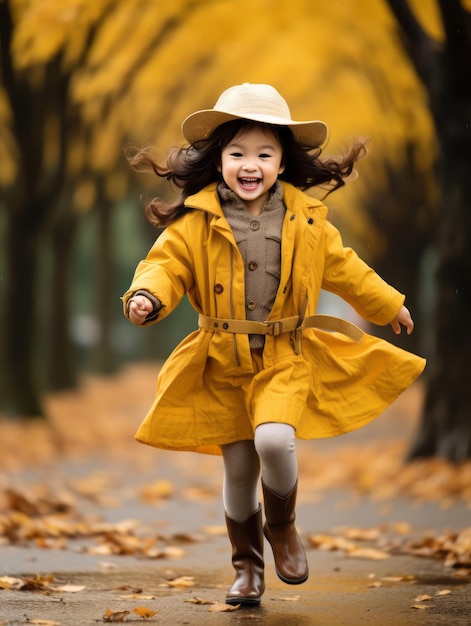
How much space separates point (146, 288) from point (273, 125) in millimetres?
904

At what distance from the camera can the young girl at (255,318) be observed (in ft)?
14.9

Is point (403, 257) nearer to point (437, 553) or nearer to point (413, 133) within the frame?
point (413, 133)

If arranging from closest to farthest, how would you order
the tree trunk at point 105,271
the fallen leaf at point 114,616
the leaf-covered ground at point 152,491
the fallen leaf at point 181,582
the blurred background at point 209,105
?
the fallen leaf at point 114,616, the fallen leaf at point 181,582, the leaf-covered ground at point 152,491, the blurred background at point 209,105, the tree trunk at point 105,271

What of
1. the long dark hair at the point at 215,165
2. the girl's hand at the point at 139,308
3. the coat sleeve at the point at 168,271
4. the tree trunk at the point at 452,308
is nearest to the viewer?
the girl's hand at the point at 139,308

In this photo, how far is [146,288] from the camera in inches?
172

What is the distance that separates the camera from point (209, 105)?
63.1 ft

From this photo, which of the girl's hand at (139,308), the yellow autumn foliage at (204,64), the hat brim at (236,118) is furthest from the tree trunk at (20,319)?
the girl's hand at (139,308)

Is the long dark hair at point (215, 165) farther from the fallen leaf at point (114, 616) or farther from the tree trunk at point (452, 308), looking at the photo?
the tree trunk at point (452, 308)

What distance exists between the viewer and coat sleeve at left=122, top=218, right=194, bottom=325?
440 centimetres

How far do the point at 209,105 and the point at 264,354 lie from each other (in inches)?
594

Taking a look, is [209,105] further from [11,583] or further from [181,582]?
[11,583]

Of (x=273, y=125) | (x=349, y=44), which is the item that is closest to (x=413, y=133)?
(x=349, y=44)

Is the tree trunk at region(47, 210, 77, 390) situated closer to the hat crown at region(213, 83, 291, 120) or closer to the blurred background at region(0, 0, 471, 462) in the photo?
the blurred background at region(0, 0, 471, 462)

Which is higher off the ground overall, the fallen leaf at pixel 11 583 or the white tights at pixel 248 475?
the white tights at pixel 248 475
